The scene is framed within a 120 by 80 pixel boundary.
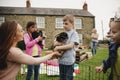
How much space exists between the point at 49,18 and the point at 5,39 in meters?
37.5

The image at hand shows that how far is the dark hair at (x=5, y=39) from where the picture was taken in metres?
3.79

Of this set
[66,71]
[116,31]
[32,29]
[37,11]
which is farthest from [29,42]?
[37,11]

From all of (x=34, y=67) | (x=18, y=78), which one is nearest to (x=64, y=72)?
(x=34, y=67)

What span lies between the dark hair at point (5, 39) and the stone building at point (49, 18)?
118 feet

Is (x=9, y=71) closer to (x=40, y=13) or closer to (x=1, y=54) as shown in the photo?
(x=1, y=54)

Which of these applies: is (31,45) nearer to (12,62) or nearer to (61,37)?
(61,37)

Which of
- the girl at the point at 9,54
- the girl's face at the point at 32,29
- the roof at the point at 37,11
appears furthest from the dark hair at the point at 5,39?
the roof at the point at 37,11

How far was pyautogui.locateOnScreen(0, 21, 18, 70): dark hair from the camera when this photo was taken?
3789 mm

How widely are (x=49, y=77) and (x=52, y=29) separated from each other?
109ft

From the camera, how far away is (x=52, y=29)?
41.5 meters

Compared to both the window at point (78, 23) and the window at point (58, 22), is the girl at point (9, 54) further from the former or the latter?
the window at point (78, 23)

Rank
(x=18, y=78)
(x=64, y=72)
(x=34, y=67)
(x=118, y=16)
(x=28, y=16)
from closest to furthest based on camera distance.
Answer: (x=118, y=16) < (x=64, y=72) < (x=34, y=67) < (x=18, y=78) < (x=28, y=16)

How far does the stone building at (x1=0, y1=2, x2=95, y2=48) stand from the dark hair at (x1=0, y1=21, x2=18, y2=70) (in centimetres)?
3602

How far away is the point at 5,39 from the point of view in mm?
3816
